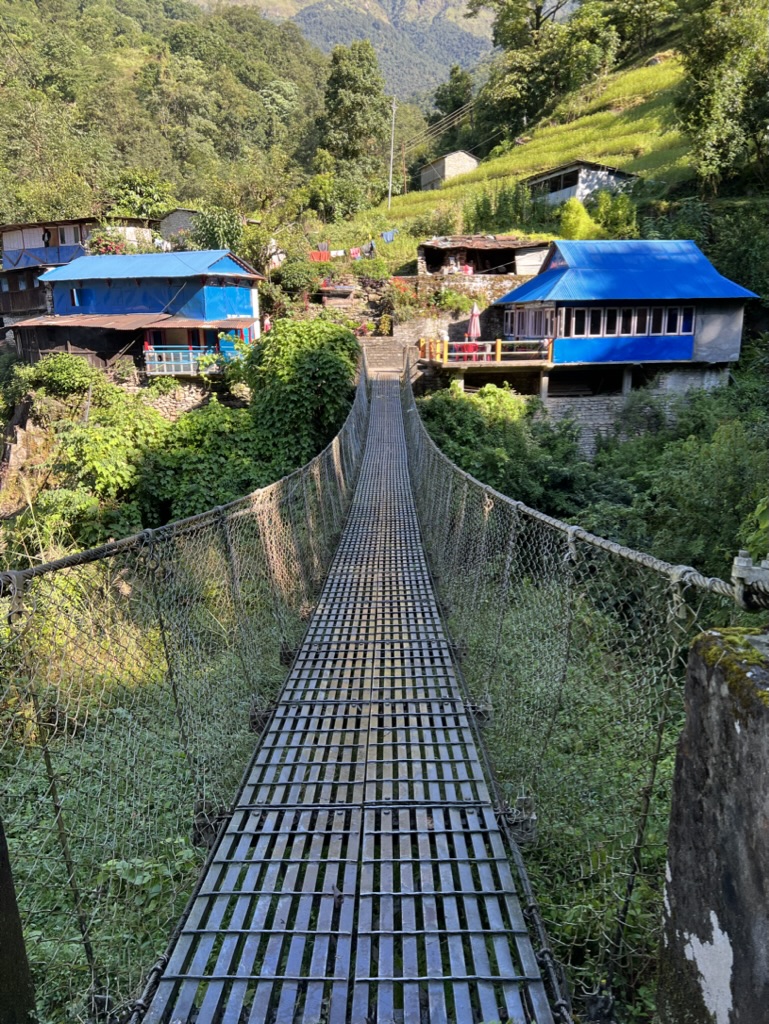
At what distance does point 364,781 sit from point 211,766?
0.67 m

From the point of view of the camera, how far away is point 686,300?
1477cm

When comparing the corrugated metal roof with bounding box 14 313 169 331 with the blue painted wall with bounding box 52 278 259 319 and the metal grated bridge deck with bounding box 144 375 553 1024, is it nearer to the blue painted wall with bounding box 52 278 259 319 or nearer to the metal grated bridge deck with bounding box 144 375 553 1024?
the blue painted wall with bounding box 52 278 259 319

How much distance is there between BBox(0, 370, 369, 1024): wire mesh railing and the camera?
1883mm

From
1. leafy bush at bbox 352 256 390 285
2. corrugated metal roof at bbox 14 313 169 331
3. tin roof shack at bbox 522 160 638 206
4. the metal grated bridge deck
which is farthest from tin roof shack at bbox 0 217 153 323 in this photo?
the metal grated bridge deck

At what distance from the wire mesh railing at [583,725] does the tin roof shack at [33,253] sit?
24.1 metres

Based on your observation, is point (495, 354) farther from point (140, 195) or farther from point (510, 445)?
point (140, 195)

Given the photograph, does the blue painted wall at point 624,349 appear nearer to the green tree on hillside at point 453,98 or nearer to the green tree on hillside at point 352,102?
the green tree on hillside at point 352,102

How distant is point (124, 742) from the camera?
9.68ft

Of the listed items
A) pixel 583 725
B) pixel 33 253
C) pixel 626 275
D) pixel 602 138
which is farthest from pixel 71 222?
pixel 583 725

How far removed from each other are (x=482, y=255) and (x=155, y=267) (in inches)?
398

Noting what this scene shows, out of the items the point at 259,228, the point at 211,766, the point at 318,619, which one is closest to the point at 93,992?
the point at 211,766

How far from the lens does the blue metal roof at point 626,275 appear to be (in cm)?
1466

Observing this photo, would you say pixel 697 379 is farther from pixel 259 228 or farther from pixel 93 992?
pixel 93 992

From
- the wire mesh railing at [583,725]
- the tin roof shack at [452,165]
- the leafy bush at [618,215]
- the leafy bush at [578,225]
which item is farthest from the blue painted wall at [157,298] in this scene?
the tin roof shack at [452,165]
